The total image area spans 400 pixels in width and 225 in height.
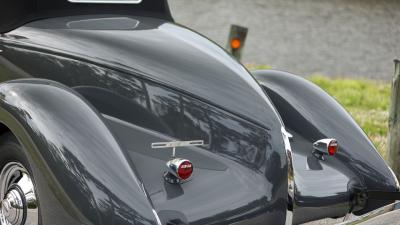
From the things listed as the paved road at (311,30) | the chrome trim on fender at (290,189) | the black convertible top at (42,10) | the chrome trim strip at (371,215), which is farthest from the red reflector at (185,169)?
the paved road at (311,30)

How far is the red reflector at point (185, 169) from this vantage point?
3.25m

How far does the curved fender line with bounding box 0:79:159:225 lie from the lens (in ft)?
9.68

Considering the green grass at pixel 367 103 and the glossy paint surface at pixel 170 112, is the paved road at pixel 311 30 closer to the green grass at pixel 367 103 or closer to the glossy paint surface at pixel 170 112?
the green grass at pixel 367 103

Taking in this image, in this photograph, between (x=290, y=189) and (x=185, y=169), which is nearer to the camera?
(x=185, y=169)

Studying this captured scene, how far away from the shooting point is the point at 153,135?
139 inches

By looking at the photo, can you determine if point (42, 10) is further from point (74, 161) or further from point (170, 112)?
point (74, 161)

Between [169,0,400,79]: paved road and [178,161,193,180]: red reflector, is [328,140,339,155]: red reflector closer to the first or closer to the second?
[178,161,193,180]: red reflector

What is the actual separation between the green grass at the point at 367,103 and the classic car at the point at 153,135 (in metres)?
1.99

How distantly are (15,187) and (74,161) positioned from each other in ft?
1.60

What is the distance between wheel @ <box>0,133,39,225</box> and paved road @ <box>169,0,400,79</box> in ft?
28.3

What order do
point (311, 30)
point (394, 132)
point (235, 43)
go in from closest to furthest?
point (394, 132), point (235, 43), point (311, 30)

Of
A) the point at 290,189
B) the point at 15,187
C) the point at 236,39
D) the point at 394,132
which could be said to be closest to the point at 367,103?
the point at 236,39

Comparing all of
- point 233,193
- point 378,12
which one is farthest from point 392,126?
point 378,12

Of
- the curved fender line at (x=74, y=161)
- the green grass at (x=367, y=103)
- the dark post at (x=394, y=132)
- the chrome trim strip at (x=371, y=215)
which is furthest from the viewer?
the green grass at (x=367, y=103)
